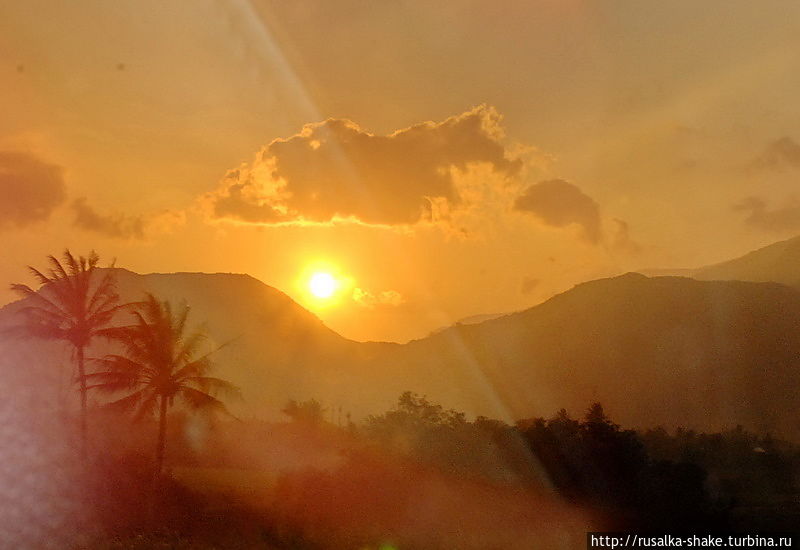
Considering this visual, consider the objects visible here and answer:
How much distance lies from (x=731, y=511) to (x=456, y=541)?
1851 cm

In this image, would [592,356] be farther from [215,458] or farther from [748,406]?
[215,458]

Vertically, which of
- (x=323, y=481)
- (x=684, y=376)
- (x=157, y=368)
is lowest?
(x=323, y=481)

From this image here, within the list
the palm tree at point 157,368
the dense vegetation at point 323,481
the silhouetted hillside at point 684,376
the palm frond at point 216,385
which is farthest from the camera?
the silhouetted hillside at point 684,376

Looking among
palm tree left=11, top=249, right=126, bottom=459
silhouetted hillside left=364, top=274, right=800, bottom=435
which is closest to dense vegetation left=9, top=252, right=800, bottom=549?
palm tree left=11, top=249, right=126, bottom=459

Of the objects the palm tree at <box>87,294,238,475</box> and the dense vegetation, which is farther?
the palm tree at <box>87,294,238,475</box>

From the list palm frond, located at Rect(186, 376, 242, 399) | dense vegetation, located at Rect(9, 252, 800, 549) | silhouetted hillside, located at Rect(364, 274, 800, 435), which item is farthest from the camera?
silhouetted hillside, located at Rect(364, 274, 800, 435)

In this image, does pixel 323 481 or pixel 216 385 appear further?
pixel 323 481

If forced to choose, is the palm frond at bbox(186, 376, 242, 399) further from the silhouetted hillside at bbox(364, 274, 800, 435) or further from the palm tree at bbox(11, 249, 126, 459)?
the silhouetted hillside at bbox(364, 274, 800, 435)

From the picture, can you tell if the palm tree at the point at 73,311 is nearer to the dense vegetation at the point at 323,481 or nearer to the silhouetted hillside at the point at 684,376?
the dense vegetation at the point at 323,481

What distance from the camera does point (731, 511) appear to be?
46.6 metres

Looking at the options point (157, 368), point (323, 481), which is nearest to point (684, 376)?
point (323, 481)

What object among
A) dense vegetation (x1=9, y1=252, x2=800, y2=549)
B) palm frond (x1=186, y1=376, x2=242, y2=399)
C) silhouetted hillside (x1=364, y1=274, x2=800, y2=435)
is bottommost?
dense vegetation (x1=9, y1=252, x2=800, y2=549)


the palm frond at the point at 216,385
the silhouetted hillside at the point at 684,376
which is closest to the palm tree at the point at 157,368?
the palm frond at the point at 216,385

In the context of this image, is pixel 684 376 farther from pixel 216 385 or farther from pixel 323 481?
pixel 216 385
